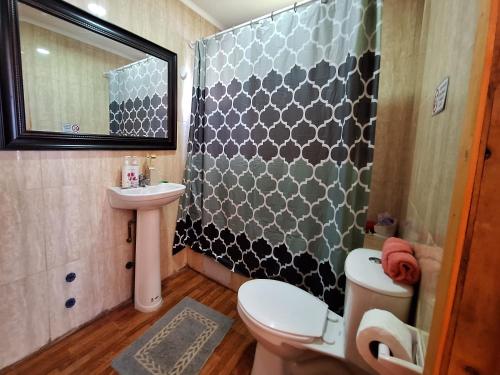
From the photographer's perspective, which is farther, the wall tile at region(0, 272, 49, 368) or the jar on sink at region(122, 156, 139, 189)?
the jar on sink at region(122, 156, 139, 189)

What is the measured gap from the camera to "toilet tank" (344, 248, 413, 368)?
0.79 meters

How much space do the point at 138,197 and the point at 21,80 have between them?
80 centimetres

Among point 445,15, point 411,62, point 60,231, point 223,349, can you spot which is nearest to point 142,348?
point 223,349

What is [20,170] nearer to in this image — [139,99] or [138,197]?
[138,197]

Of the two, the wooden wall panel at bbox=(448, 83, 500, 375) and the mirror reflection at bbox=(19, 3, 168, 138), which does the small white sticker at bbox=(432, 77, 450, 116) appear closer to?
the wooden wall panel at bbox=(448, 83, 500, 375)

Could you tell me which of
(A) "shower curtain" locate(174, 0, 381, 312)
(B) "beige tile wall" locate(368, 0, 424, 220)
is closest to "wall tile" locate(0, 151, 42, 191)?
(A) "shower curtain" locate(174, 0, 381, 312)

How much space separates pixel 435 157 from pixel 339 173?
23.7 inches

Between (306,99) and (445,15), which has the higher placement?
(445,15)

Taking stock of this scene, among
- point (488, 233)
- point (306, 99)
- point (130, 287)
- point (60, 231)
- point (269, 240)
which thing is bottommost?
point (130, 287)

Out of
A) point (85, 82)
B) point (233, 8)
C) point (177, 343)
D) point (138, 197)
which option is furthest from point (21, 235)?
point (233, 8)

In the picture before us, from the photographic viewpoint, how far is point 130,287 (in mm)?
1800

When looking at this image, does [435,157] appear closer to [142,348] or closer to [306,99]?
[306,99]

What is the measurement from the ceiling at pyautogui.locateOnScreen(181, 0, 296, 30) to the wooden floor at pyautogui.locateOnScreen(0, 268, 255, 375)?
2.45 metres

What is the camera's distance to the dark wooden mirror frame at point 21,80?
1.07 meters
